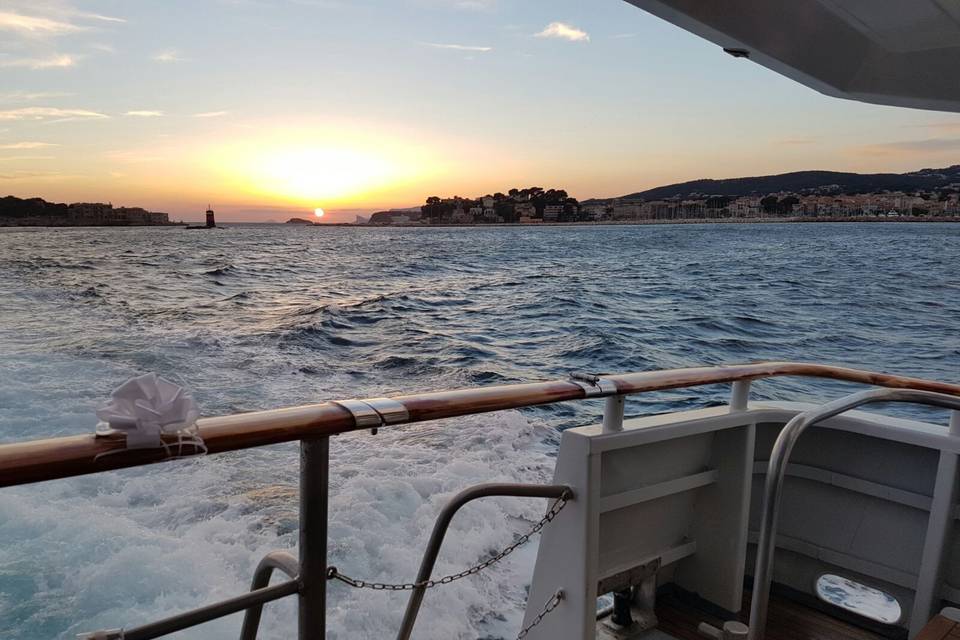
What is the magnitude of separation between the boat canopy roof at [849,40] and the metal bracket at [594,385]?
0.80m

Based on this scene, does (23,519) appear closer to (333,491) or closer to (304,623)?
(333,491)

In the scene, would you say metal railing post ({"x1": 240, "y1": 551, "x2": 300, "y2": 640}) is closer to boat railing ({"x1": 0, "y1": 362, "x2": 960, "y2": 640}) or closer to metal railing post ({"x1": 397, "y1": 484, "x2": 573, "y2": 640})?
boat railing ({"x1": 0, "y1": 362, "x2": 960, "y2": 640})

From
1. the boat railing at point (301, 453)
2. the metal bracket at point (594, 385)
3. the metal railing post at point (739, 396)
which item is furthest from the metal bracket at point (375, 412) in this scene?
the metal railing post at point (739, 396)

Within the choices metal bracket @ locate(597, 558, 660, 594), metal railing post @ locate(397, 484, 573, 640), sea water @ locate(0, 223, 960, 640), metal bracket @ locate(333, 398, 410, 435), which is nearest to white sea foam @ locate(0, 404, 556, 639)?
sea water @ locate(0, 223, 960, 640)

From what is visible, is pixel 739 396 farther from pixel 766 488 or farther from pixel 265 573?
pixel 265 573

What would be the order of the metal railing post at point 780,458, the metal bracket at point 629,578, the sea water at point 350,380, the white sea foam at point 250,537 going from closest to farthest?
the metal railing post at point 780,458 < the metal bracket at point 629,578 < the white sea foam at point 250,537 < the sea water at point 350,380

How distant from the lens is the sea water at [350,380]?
281 cm

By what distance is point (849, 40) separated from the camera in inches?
73.2

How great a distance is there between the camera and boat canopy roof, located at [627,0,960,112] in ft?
5.07

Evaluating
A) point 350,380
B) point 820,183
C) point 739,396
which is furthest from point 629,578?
point 820,183

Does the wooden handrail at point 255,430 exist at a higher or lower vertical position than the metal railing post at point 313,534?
higher

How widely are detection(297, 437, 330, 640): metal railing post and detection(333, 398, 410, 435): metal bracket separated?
0.06 meters

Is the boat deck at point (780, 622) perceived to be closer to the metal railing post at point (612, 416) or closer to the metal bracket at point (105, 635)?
the metal railing post at point (612, 416)

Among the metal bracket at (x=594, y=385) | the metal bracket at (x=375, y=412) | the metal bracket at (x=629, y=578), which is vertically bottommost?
the metal bracket at (x=629, y=578)
